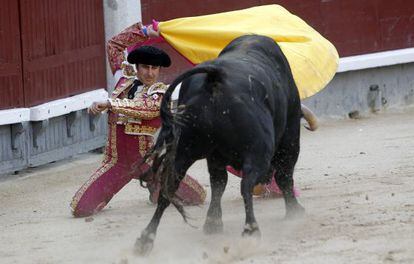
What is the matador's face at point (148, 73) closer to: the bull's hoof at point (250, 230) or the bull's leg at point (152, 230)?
the bull's leg at point (152, 230)

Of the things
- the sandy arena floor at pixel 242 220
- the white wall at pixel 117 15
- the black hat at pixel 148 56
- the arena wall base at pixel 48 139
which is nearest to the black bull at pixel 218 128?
the sandy arena floor at pixel 242 220

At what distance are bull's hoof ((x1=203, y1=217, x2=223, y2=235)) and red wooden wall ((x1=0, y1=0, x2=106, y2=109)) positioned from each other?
2.68m

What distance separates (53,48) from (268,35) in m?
2.20

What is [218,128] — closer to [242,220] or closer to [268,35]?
[242,220]

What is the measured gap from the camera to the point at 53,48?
28.2 ft

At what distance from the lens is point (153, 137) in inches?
260

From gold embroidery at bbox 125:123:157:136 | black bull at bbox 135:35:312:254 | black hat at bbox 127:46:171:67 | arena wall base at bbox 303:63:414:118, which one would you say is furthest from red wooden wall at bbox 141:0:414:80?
black bull at bbox 135:35:312:254

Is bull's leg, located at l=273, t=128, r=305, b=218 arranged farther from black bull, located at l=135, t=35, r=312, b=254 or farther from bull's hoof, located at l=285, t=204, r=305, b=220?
black bull, located at l=135, t=35, r=312, b=254

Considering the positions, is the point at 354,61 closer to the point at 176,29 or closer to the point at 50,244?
the point at 176,29

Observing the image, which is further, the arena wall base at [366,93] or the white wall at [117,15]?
the arena wall base at [366,93]

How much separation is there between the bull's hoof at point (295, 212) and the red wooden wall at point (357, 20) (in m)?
3.89

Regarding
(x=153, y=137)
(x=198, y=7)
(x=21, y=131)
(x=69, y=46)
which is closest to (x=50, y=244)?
(x=153, y=137)

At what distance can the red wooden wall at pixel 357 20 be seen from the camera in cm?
1062

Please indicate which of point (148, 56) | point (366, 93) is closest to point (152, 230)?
point (148, 56)
